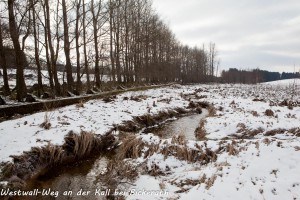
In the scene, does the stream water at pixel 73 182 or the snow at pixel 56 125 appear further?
the snow at pixel 56 125

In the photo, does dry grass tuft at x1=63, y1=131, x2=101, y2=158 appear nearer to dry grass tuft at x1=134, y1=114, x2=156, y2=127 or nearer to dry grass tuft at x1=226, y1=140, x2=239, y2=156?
dry grass tuft at x1=226, y1=140, x2=239, y2=156

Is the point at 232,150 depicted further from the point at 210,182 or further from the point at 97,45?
the point at 97,45

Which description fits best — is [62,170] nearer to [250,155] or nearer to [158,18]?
[250,155]

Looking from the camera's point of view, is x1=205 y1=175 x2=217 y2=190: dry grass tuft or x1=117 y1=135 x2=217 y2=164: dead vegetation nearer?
x1=205 y1=175 x2=217 y2=190: dry grass tuft

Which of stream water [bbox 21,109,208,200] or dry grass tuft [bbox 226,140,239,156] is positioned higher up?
dry grass tuft [bbox 226,140,239,156]

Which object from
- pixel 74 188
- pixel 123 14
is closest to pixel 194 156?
pixel 74 188

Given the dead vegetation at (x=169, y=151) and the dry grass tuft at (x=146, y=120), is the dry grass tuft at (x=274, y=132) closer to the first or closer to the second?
the dead vegetation at (x=169, y=151)

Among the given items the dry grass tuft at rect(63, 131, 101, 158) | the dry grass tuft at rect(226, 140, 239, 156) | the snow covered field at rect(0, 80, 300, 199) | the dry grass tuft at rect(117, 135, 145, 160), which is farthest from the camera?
the dry grass tuft at rect(63, 131, 101, 158)

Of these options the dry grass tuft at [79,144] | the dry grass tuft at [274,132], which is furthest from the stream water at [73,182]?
the dry grass tuft at [274,132]

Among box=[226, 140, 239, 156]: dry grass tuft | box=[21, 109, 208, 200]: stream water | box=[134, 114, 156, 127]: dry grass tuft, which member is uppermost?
box=[226, 140, 239, 156]: dry grass tuft

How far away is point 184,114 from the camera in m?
19.9

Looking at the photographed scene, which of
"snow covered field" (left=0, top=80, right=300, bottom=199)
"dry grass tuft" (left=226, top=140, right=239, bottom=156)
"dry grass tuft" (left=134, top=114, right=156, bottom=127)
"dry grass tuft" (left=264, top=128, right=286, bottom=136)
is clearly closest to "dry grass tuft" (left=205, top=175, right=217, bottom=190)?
"snow covered field" (left=0, top=80, right=300, bottom=199)

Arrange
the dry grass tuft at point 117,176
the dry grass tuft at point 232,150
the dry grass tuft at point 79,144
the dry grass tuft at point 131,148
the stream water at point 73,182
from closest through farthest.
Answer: the stream water at point 73,182
the dry grass tuft at point 117,176
the dry grass tuft at point 232,150
the dry grass tuft at point 131,148
the dry grass tuft at point 79,144

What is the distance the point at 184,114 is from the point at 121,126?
25.5 ft
